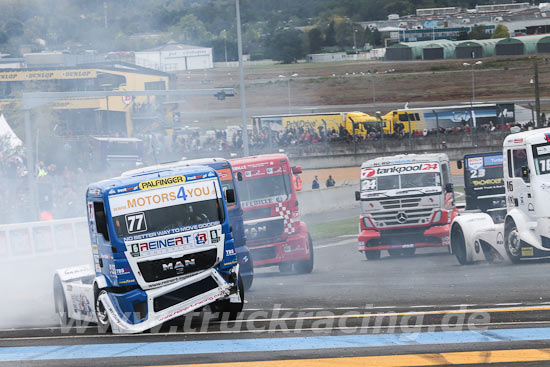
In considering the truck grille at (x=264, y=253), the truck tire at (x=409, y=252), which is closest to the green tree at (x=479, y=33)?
the truck tire at (x=409, y=252)

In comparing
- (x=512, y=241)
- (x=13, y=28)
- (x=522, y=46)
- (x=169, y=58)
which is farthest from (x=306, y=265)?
(x=522, y=46)

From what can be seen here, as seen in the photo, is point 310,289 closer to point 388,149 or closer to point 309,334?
point 309,334

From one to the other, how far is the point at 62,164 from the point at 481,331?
36494mm

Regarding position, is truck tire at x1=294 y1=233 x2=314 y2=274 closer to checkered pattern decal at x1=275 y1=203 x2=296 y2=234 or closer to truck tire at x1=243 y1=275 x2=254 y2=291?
checkered pattern decal at x1=275 y1=203 x2=296 y2=234

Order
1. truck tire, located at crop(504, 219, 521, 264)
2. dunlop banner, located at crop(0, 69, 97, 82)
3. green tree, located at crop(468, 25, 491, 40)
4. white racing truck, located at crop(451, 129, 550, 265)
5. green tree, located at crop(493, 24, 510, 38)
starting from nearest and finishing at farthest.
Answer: white racing truck, located at crop(451, 129, 550, 265) → truck tire, located at crop(504, 219, 521, 264) → dunlop banner, located at crop(0, 69, 97, 82) → green tree, located at crop(493, 24, 510, 38) → green tree, located at crop(468, 25, 491, 40)

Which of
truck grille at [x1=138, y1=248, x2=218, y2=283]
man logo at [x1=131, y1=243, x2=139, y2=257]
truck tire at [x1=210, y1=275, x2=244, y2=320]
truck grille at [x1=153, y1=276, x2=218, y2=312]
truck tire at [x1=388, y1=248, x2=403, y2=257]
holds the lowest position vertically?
truck tire at [x1=388, y1=248, x2=403, y2=257]

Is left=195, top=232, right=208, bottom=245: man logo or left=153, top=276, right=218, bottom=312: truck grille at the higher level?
left=195, top=232, right=208, bottom=245: man logo

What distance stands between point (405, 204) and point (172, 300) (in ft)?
38.3

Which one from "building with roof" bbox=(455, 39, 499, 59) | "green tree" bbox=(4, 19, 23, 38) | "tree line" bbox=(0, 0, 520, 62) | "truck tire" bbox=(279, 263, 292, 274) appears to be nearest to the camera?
"truck tire" bbox=(279, 263, 292, 274)

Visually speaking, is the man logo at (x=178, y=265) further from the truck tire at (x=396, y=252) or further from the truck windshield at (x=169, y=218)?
the truck tire at (x=396, y=252)

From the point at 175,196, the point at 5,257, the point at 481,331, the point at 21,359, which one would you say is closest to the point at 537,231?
the point at 481,331

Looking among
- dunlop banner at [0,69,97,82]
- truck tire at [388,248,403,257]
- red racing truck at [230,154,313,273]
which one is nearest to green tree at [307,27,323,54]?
dunlop banner at [0,69,97,82]

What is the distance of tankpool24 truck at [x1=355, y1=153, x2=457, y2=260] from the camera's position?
2141 cm

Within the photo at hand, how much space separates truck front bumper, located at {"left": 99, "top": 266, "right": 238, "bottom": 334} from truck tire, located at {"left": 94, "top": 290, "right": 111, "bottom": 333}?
0.29m
